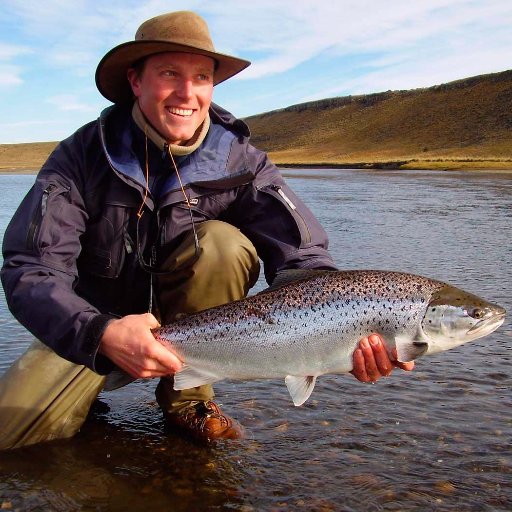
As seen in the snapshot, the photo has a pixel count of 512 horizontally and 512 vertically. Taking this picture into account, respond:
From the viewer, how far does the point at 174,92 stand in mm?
3453

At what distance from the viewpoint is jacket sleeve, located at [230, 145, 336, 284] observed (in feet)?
11.5

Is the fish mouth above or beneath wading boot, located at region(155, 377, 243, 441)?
above

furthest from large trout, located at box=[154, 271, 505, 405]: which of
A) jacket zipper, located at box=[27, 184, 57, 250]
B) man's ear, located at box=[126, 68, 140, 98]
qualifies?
man's ear, located at box=[126, 68, 140, 98]

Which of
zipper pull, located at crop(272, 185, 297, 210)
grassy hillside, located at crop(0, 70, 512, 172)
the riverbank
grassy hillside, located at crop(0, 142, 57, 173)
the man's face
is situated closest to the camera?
the man's face

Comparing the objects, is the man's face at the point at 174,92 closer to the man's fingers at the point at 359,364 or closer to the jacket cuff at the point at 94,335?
the jacket cuff at the point at 94,335

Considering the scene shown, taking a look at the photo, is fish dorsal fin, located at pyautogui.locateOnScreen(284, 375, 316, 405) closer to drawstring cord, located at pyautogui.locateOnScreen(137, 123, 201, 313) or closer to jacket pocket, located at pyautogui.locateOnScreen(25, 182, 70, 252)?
drawstring cord, located at pyautogui.locateOnScreen(137, 123, 201, 313)

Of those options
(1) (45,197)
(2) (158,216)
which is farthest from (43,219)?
(2) (158,216)

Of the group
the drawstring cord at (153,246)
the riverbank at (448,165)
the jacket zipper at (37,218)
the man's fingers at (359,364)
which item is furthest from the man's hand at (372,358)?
the riverbank at (448,165)

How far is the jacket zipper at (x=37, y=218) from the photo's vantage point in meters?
3.09

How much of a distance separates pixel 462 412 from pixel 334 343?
4.15 ft

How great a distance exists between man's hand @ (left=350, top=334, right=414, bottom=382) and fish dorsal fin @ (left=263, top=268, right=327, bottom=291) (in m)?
0.43

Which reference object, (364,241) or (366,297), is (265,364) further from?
(364,241)

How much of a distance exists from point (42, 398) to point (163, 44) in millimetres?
1949

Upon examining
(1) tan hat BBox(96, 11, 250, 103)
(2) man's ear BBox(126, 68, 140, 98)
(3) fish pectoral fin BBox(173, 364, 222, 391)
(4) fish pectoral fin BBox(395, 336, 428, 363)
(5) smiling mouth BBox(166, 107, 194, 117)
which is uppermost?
(1) tan hat BBox(96, 11, 250, 103)
